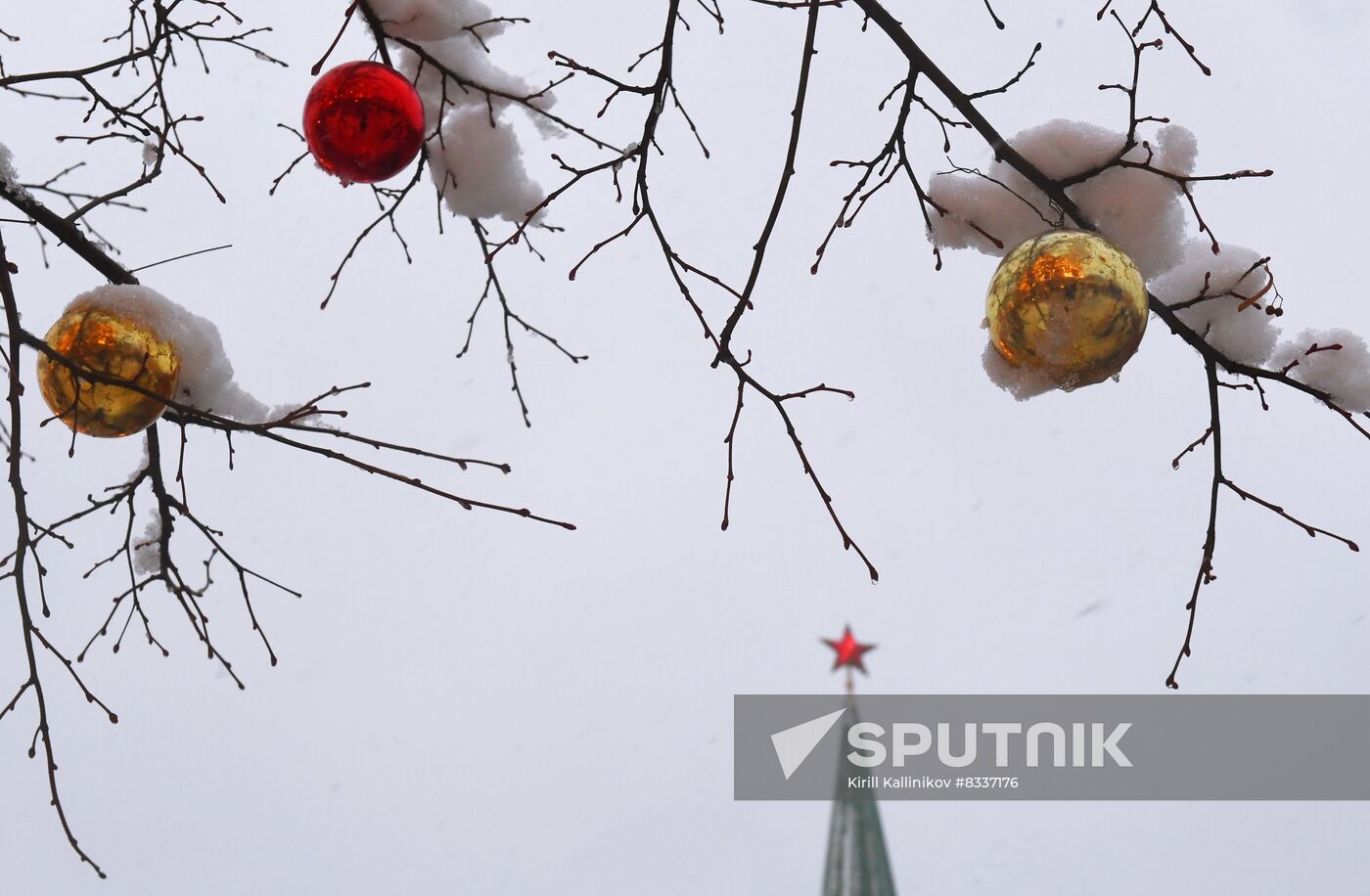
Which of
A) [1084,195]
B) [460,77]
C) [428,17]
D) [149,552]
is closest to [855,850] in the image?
[149,552]

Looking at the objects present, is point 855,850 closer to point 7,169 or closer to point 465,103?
point 465,103

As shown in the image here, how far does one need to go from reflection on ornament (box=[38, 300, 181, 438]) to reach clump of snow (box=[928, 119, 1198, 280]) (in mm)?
1822

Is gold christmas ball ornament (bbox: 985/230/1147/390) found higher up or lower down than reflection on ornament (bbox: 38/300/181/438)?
higher up

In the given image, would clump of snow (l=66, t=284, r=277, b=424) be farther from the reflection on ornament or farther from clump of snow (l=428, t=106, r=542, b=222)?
clump of snow (l=428, t=106, r=542, b=222)

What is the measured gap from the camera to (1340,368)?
2736mm

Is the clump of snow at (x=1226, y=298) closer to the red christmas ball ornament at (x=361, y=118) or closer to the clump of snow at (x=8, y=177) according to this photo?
the red christmas ball ornament at (x=361, y=118)

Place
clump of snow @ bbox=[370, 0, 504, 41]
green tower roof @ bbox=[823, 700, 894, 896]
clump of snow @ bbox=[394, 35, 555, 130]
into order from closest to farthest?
clump of snow @ bbox=[370, 0, 504, 41], clump of snow @ bbox=[394, 35, 555, 130], green tower roof @ bbox=[823, 700, 894, 896]

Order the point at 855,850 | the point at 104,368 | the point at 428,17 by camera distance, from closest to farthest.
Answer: the point at 104,368
the point at 428,17
the point at 855,850

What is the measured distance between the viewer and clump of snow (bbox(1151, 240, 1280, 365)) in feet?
9.00

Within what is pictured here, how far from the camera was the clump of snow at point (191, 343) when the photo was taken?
2592 mm

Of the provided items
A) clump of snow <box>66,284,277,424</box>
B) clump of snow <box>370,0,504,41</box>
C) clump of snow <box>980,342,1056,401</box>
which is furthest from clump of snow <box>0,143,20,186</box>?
clump of snow <box>980,342,1056,401</box>

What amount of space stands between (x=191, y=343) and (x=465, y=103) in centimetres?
93

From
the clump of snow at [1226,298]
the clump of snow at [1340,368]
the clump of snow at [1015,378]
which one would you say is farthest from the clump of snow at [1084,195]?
the clump of snow at [1340,368]

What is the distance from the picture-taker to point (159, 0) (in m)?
3.11
